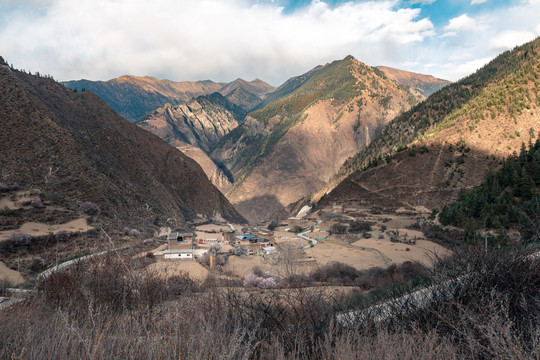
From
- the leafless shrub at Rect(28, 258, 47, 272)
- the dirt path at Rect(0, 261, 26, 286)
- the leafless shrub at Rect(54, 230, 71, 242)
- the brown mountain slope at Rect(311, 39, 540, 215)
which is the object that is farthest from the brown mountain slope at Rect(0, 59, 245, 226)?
the brown mountain slope at Rect(311, 39, 540, 215)

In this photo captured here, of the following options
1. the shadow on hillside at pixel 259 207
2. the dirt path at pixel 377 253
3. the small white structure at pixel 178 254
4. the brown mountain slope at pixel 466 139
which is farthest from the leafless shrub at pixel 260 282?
the shadow on hillside at pixel 259 207

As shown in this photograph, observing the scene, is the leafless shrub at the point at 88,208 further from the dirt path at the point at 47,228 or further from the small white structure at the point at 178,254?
the small white structure at the point at 178,254

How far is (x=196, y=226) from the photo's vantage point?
196 feet

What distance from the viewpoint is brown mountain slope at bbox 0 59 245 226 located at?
35812 mm

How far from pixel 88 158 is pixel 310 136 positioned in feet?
326

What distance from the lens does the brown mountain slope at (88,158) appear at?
3581cm

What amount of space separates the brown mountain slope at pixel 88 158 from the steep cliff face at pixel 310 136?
1634 inches

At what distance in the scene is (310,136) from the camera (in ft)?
432

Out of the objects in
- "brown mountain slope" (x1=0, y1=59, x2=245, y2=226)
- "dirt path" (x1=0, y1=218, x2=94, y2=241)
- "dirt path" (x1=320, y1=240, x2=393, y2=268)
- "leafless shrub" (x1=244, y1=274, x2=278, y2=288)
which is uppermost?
"brown mountain slope" (x1=0, y1=59, x2=245, y2=226)

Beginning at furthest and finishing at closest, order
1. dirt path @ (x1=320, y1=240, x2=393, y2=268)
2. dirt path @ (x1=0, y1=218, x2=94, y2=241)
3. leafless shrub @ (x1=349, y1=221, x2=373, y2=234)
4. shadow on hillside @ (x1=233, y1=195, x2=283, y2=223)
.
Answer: shadow on hillside @ (x1=233, y1=195, x2=283, y2=223) < leafless shrub @ (x1=349, y1=221, x2=373, y2=234) < dirt path @ (x1=320, y1=240, x2=393, y2=268) < dirt path @ (x1=0, y1=218, x2=94, y2=241)

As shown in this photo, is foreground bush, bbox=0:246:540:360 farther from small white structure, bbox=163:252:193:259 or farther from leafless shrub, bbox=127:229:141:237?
leafless shrub, bbox=127:229:141:237

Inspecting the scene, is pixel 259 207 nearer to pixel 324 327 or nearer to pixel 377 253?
pixel 377 253

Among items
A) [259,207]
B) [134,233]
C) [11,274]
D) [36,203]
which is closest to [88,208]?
[36,203]

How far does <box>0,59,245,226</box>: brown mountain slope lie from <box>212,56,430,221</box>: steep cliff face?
41495 mm
